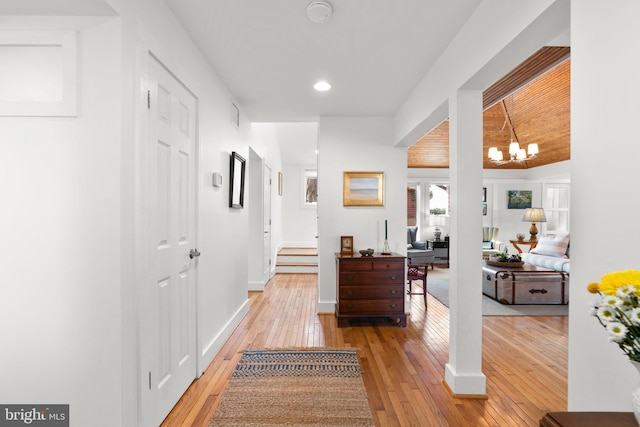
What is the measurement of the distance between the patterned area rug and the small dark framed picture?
1492mm

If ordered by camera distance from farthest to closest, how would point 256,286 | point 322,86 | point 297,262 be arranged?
point 297,262 → point 256,286 → point 322,86

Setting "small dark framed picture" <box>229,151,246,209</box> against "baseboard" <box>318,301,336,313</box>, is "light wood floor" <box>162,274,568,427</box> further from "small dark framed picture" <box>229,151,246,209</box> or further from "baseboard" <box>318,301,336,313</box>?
"small dark framed picture" <box>229,151,246,209</box>

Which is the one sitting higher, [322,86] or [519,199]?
[322,86]

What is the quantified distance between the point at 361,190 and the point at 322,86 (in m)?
1.44

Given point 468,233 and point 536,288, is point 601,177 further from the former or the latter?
A: point 536,288

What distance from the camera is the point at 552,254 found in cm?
536

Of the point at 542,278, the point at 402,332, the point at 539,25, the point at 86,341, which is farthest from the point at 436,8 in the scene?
the point at 542,278

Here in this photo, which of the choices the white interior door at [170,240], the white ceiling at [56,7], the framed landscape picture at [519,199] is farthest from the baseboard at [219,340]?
the framed landscape picture at [519,199]

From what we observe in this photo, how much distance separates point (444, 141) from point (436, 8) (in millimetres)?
5465

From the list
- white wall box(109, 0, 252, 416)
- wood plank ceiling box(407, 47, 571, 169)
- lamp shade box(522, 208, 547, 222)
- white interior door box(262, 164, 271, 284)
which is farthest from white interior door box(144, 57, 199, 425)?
lamp shade box(522, 208, 547, 222)

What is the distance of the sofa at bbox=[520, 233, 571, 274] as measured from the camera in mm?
4820

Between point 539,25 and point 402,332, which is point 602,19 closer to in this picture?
point 539,25

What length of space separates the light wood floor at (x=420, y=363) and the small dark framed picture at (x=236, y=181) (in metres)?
1.38

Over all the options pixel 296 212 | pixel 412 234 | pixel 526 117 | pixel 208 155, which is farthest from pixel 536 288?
pixel 296 212
